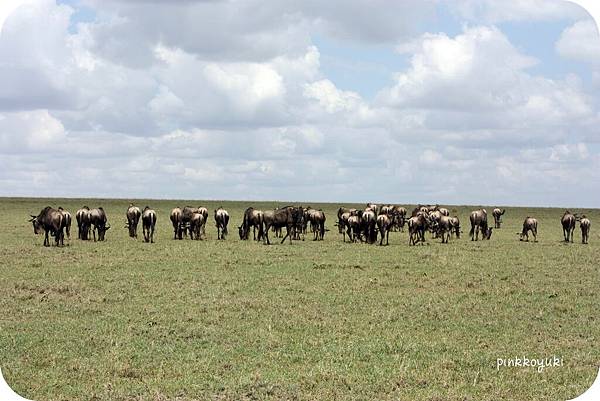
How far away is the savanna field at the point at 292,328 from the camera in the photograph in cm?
906

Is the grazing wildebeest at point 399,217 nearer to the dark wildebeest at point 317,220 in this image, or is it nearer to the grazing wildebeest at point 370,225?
the dark wildebeest at point 317,220

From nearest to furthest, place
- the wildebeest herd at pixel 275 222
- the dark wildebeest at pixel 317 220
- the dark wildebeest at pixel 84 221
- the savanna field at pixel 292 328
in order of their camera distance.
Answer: the savanna field at pixel 292 328 < the wildebeest herd at pixel 275 222 < the dark wildebeest at pixel 84 221 < the dark wildebeest at pixel 317 220

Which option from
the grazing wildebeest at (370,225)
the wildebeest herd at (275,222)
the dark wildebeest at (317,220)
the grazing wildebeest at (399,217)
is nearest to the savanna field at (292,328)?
the wildebeest herd at (275,222)

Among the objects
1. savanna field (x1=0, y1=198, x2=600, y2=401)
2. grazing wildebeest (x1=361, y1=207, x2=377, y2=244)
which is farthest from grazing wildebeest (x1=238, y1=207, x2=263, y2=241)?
savanna field (x1=0, y1=198, x2=600, y2=401)

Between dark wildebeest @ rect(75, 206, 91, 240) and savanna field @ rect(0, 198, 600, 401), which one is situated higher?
dark wildebeest @ rect(75, 206, 91, 240)

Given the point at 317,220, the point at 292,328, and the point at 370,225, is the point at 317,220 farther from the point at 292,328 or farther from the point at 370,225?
the point at 292,328

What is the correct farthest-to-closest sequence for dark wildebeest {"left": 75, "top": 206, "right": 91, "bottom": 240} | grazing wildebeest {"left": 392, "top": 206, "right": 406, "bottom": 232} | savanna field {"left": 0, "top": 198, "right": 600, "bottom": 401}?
grazing wildebeest {"left": 392, "top": 206, "right": 406, "bottom": 232}
dark wildebeest {"left": 75, "top": 206, "right": 91, "bottom": 240}
savanna field {"left": 0, "top": 198, "right": 600, "bottom": 401}

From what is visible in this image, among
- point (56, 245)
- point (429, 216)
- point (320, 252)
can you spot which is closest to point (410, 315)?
point (320, 252)

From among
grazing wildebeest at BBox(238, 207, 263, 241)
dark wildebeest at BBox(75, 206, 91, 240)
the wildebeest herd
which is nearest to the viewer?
the wildebeest herd

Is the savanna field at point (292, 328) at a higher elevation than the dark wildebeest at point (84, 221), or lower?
lower

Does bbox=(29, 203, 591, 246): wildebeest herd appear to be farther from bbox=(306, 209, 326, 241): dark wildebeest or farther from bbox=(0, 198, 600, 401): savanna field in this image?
bbox=(0, 198, 600, 401): savanna field

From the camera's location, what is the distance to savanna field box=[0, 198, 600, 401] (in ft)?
29.7

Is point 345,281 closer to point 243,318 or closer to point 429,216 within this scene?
point 243,318

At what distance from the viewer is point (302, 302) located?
1474cm
